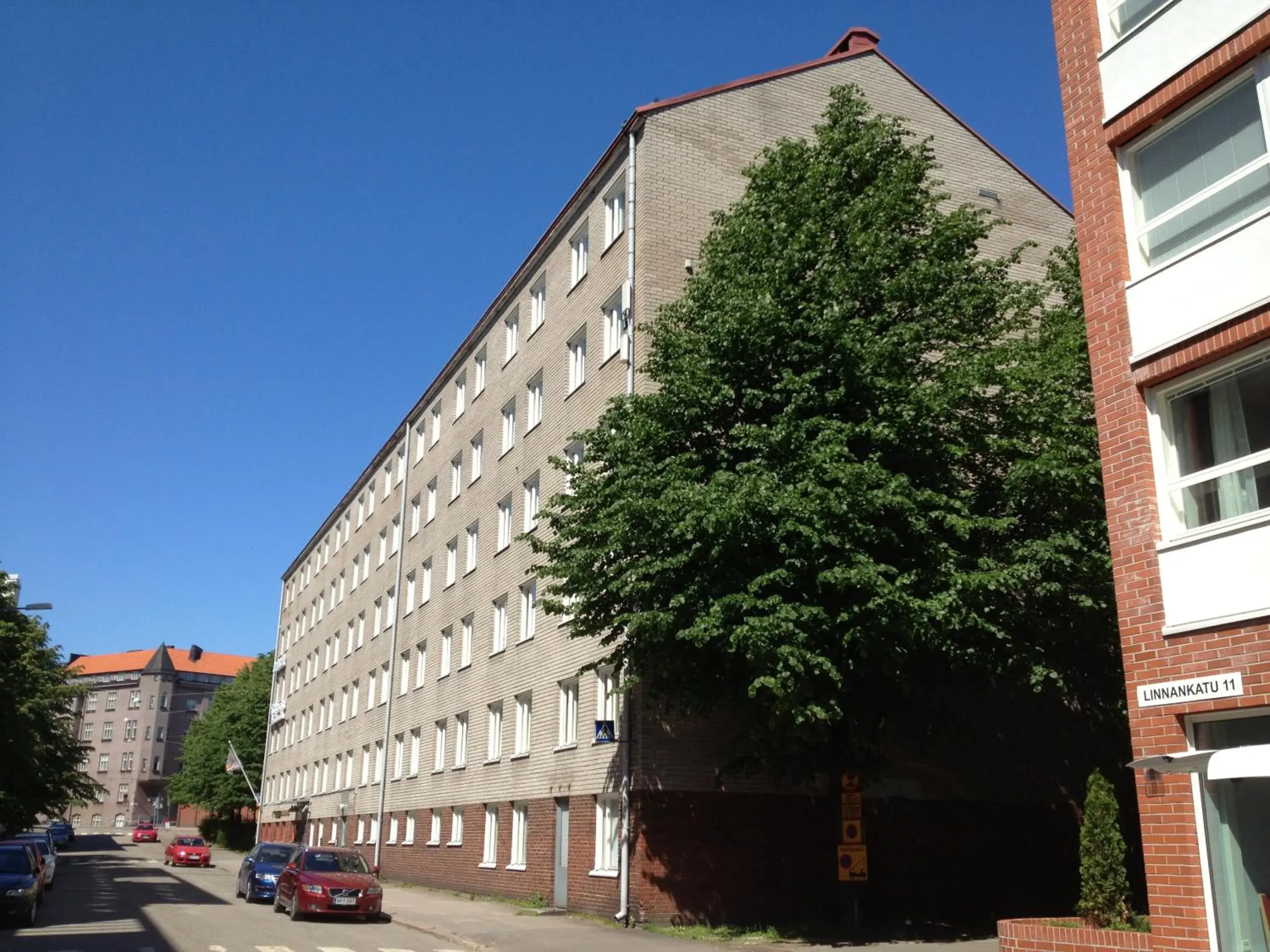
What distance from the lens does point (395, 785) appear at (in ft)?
122

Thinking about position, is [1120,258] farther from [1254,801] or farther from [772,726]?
[772,726]

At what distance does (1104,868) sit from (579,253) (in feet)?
65.3

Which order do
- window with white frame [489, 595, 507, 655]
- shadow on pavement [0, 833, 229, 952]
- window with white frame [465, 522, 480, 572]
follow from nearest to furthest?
shadow on pavement [0, 833, 229, 952] < window with white frame [489, 595, 507, 655] < window with white frame [465, 522, 480, 572]

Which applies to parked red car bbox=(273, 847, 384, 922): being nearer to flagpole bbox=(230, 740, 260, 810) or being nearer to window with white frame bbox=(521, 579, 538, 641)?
window with white frame bbox=(521, 579, 538, 641)

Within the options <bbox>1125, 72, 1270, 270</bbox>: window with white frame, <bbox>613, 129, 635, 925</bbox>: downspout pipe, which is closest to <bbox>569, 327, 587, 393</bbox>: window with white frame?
<bbox>613, 129, 635, 925</bbox>: downspout pipe

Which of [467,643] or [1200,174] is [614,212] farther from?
[1200,174]

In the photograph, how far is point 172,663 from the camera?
133500 mm

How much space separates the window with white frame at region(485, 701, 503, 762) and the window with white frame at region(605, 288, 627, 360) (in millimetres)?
9596

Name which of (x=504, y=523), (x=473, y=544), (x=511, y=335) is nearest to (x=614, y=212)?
(x=511, y=335)

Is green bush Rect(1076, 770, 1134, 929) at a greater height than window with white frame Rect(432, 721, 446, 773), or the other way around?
window with white frame Rect(432, 721, 446, 773)

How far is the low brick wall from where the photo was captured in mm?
10703

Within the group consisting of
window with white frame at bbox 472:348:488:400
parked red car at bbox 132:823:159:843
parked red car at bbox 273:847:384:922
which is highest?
window with white frame at bbox 472:348:488:400

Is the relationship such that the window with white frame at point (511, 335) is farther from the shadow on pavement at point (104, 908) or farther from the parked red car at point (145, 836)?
the parked red car at point (145, 836)

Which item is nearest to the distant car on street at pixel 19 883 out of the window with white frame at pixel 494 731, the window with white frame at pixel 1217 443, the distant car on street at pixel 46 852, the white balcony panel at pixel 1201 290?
the distant car on street at pixel 46 852
